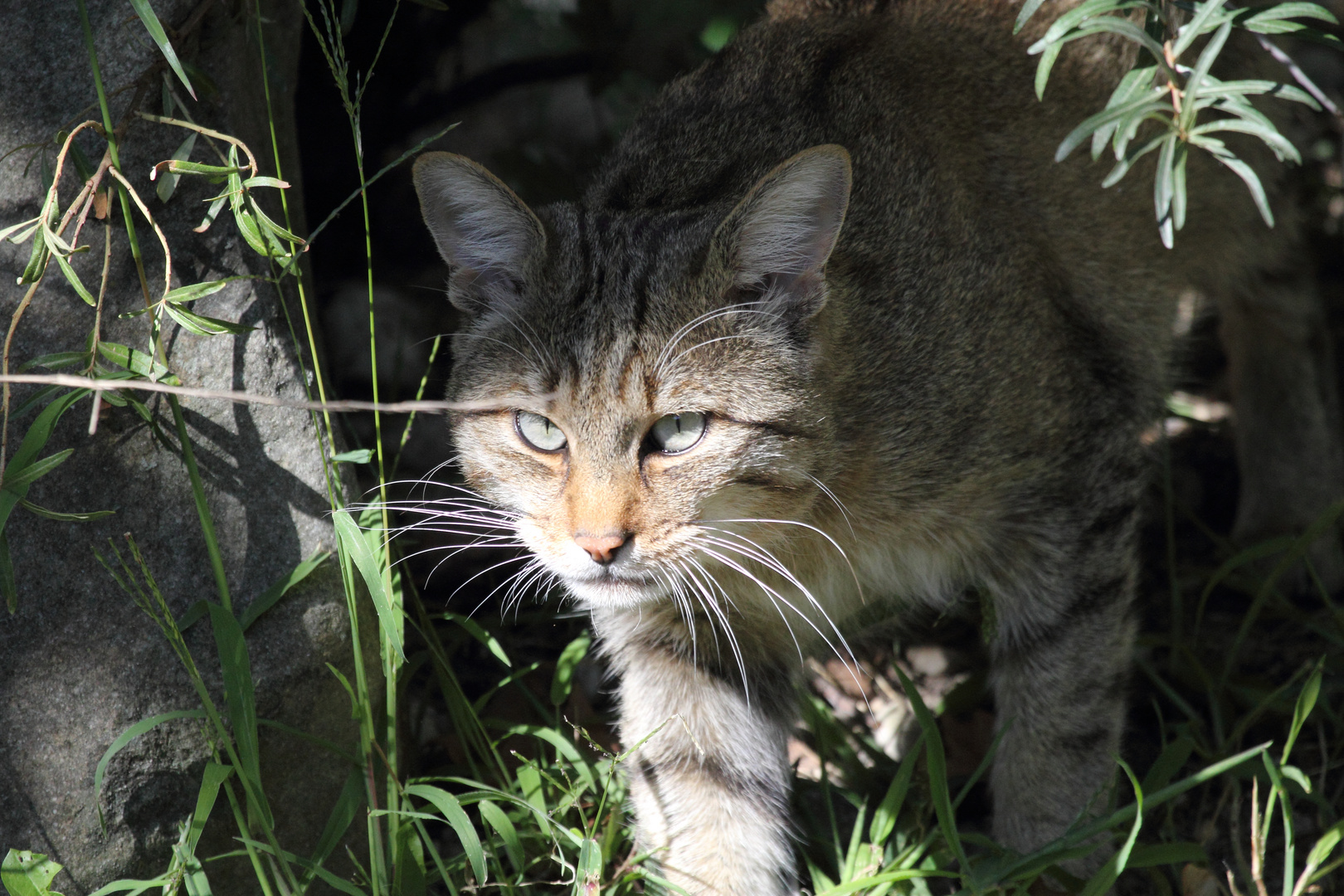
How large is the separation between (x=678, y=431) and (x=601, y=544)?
27 centimetres

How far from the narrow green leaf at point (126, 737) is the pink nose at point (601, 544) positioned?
→ 30.1 inches

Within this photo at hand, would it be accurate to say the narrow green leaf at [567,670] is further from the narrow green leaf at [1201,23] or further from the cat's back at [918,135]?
the narrow green leaf at [1201,23]

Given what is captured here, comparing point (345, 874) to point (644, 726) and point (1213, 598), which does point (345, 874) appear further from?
point (1213, 598)

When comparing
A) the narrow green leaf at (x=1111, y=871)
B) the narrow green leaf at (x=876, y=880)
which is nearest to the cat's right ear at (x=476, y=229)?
the narrow green leaf at (x=876, y=880)

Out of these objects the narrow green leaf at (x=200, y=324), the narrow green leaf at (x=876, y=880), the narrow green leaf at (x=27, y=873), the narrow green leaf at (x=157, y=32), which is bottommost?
the narrow green leaf at (x=876, y=880)

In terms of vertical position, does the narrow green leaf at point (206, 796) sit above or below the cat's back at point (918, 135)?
below

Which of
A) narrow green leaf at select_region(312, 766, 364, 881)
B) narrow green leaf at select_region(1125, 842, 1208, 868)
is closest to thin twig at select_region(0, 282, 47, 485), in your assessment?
narrow green leaf at select_region(312, 766, 364, 881)

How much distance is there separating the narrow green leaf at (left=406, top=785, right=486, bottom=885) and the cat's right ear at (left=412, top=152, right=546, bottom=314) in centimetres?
94

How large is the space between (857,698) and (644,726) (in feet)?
2.91

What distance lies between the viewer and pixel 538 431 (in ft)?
7.35

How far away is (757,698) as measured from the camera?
2.62m

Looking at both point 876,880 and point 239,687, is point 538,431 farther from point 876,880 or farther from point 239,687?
point 876,880

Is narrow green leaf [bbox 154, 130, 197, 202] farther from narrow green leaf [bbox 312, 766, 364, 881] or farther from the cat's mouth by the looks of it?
narrow green leaf [bbox 312, 766, 364, 881]

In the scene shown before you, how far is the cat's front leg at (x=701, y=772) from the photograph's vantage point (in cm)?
254
